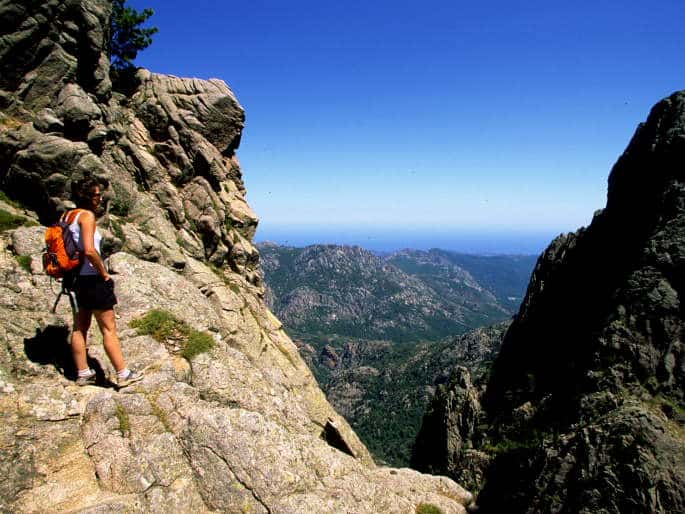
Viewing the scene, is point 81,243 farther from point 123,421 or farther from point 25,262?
point 25,262

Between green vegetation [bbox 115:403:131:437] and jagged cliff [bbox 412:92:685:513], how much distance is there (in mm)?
15503

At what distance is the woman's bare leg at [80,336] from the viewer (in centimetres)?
984

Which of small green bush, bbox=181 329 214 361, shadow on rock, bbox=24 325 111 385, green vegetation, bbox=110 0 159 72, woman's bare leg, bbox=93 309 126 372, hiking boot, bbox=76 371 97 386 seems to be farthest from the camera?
green vegetation, bbox=110 0 159 72

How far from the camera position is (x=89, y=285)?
9.77 meters

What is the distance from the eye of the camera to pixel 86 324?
32.8 feet

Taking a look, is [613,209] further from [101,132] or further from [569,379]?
[101,132]

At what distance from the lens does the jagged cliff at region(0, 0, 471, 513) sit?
896 centimetres

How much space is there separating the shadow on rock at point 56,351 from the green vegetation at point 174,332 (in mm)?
2077

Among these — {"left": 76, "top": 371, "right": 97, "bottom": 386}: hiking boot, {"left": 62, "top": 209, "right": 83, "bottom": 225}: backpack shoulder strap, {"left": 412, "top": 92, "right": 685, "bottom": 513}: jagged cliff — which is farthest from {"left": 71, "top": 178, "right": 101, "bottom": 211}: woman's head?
{"left": 412, "top": 92, "right": 685, "bottom": 513}: jagged cliff

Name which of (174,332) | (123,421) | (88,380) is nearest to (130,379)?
(88,380)

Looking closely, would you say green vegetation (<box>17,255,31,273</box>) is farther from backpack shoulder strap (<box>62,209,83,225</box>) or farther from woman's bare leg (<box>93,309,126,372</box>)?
A: woman's bare leg (<box>93,309,126,372</box>)

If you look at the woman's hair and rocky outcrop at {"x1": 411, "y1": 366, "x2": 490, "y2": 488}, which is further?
rocky outcrop at {"x1": 411, "y1": 366, "x2": 490, "y2": 488}

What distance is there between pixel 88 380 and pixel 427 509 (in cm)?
1192

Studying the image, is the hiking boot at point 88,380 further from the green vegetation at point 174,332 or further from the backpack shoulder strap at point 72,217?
the backpack shoulder strap at point 72,217
